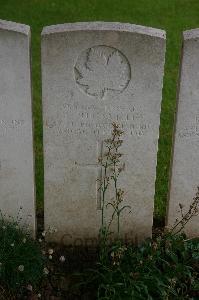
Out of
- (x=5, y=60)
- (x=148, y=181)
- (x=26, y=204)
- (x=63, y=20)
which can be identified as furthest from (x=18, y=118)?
(x=63, y=20)

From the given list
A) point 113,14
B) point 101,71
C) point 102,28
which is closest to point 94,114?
point 101,71

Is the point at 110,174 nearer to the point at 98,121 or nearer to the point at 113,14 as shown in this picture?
the point at 98,121

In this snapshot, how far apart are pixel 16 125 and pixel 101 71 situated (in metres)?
0.78

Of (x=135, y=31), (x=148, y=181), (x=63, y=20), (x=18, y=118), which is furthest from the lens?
(x=63, y=20)

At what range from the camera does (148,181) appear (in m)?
4.76

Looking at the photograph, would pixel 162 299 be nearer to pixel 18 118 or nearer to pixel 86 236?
pixel 86 236

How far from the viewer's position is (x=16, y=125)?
14.7 feet

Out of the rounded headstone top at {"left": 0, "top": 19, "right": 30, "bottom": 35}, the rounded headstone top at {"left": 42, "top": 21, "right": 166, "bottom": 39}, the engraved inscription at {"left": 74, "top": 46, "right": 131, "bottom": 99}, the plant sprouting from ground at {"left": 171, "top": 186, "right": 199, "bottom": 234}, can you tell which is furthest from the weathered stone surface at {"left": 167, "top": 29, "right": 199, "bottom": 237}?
the rounded headstone top at {"left": 0, "top": 19, "right": 30, "bottom": 35}

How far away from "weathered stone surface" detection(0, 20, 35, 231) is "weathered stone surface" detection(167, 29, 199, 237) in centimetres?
114

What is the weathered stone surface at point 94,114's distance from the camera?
4.16m

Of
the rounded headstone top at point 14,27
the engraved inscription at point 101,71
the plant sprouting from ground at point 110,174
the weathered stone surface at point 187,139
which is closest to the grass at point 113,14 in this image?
the weathered stone surface at point 187,139

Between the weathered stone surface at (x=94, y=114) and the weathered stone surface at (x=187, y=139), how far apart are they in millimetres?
174

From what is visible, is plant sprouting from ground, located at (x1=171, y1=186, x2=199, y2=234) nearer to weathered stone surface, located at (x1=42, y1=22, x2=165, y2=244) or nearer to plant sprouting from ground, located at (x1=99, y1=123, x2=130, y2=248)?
weathered stone surface, located at (x1=42, y1=22, x2=165, y2=244)

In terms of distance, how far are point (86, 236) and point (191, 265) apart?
94cm
